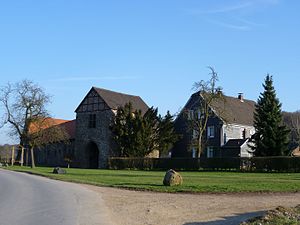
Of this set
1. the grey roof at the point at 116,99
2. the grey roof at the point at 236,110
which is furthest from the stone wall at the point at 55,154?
the grey roof at the point at 236,110

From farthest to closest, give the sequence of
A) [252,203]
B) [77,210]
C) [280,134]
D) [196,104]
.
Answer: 1. [196,104]
2. [280,134]
3. [252,203]
4. [77,210]

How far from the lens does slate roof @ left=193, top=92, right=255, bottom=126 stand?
65.9 metres

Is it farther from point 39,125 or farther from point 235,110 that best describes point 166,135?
point 39,125

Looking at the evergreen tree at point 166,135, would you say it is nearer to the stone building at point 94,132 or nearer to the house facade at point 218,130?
the house facade at point 218,130

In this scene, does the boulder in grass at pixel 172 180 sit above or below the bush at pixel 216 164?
below

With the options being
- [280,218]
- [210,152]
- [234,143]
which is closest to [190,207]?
[280,218]

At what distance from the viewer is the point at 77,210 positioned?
15633 millimetres

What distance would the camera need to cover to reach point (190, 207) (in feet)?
55.4

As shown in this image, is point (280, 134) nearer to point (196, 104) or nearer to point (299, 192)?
point (196, 104)

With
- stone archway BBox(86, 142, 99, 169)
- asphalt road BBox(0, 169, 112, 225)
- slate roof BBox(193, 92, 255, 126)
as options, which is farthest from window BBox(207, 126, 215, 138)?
asphalt road BBox(0, 169, 112, 225)

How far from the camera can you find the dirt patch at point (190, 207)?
1380cm

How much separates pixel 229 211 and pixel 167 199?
4.54 meters

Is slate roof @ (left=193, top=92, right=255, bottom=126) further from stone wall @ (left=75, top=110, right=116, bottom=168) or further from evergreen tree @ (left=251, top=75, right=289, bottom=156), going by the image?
stone wall @ (left=75, top=110, right=116, bottom=168)

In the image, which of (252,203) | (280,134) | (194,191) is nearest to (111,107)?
(280,134)
